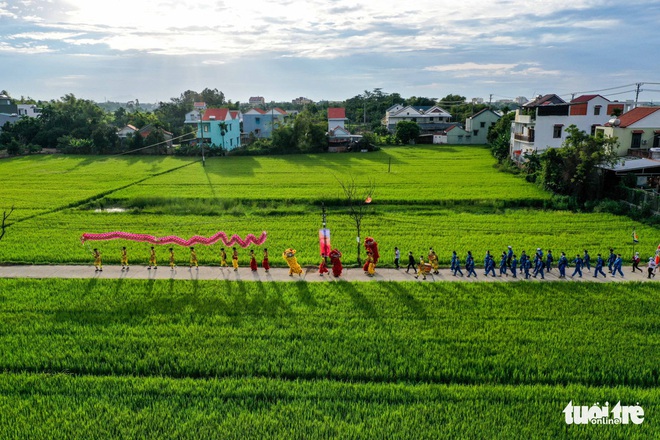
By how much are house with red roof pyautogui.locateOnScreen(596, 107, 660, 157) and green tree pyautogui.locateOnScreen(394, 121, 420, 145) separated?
1452 inches

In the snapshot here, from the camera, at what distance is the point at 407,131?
71562 mm

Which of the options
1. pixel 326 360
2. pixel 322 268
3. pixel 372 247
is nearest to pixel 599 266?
pixel 372 247

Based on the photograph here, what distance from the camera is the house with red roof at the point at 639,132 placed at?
115 ft

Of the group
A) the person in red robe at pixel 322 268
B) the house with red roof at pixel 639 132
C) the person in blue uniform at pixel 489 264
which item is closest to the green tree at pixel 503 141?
the house with red roof at pixel 639 132

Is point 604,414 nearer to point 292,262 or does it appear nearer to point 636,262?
point 636,262

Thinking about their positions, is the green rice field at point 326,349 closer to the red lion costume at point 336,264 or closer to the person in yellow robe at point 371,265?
the red lion costume at point 336,264

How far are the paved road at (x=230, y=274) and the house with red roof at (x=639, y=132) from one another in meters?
20.4

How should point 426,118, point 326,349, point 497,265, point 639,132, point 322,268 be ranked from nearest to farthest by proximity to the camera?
point 326,349, point 322,268, point 497,265, point 639,132, point 426,118

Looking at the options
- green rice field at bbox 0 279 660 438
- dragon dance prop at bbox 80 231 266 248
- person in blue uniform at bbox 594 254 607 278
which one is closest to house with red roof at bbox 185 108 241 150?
dragon dance prop at bbox 80 231 266 248

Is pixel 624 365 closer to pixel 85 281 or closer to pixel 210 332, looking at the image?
pixel 210 332

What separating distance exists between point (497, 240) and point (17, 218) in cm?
2791

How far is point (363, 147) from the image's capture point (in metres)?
64.0

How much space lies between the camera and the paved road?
18.5m

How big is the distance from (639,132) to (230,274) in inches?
1279
